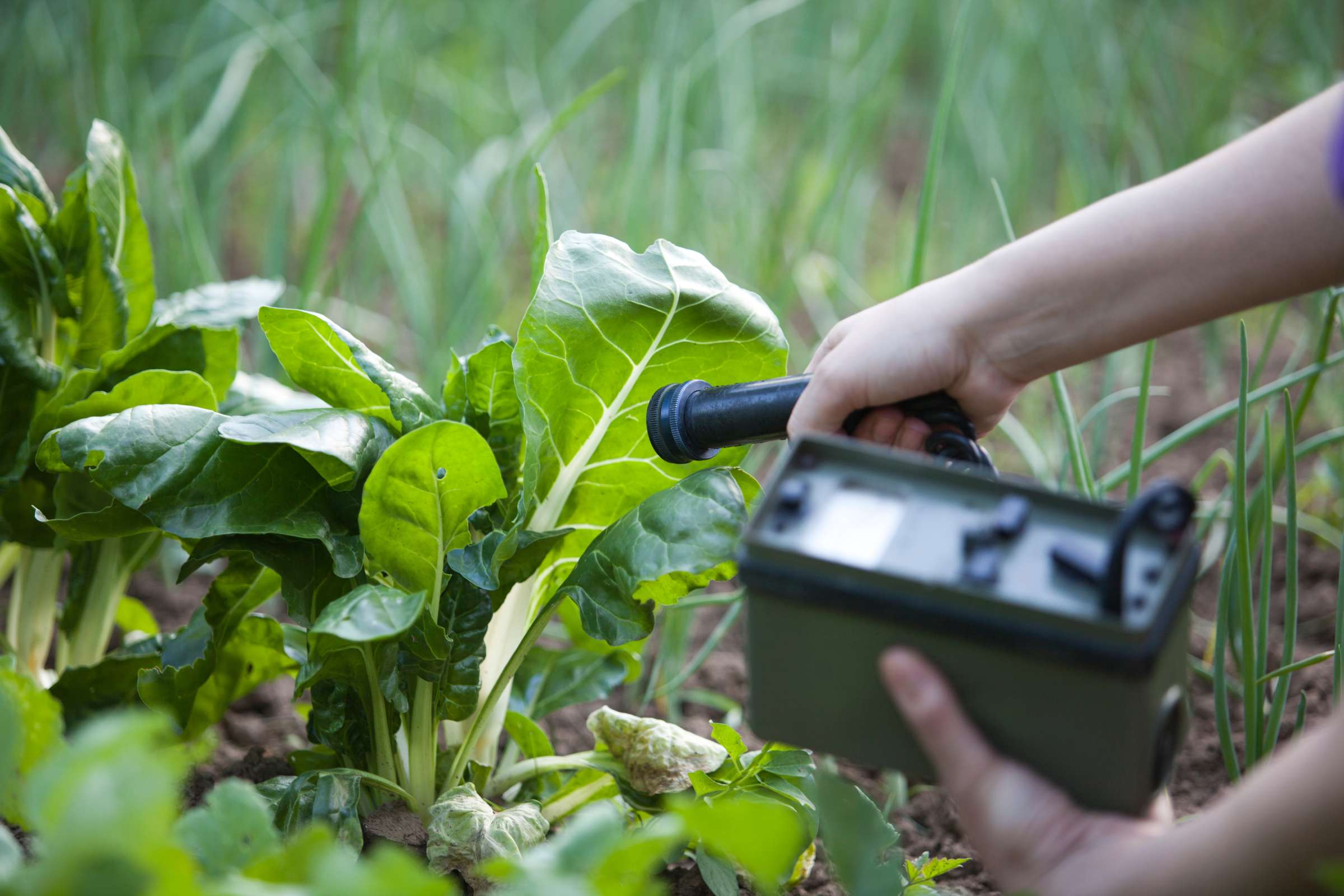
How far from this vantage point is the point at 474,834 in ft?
2.68

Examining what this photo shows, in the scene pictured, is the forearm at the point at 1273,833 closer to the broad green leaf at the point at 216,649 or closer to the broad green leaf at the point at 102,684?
the broad green leaf at the point at 216,649

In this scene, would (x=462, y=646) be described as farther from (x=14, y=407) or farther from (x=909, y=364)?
(x=14, y=407)

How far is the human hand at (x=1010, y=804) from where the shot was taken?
1.97ft

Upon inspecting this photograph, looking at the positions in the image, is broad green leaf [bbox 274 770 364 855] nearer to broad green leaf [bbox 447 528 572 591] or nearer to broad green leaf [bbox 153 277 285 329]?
broad green leaf [bbox 447 528 572 591]

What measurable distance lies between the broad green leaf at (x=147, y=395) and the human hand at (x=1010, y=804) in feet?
1.94

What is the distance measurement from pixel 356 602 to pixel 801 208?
1908mm

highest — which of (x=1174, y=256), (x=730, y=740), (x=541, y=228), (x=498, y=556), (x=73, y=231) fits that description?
(x=1174, y=256)

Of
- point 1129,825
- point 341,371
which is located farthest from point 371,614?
point 1129,825

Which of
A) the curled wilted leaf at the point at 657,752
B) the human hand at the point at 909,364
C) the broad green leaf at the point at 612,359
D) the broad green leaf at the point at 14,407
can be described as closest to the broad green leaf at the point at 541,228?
the broad green leaf at the point at 612,359

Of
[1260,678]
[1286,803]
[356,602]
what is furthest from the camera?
[1260,678]

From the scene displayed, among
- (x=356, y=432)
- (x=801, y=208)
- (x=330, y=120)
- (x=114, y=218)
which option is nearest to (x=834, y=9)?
(x=801, y=208)

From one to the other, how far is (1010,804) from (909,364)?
296mm

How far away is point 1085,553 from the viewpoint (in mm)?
603

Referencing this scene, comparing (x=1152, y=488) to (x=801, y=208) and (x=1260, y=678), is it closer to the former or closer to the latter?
(x=1260, y=678)
